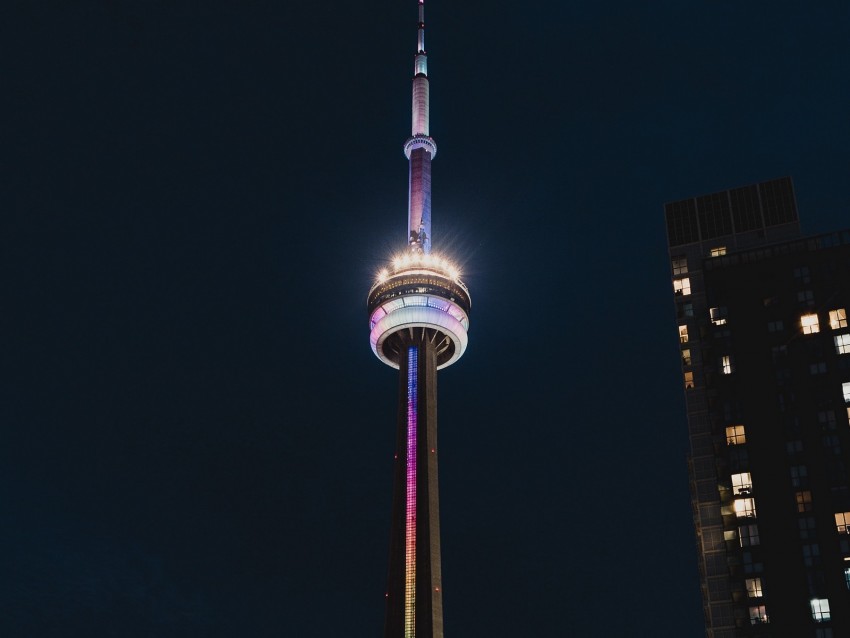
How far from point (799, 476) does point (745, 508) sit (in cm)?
829

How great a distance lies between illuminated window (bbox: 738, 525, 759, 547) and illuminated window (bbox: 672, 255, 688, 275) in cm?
4826

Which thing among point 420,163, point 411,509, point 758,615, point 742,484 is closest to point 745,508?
point 742,484

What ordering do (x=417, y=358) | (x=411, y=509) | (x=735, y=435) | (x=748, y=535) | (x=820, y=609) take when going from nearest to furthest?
1. (x=820, y=609)
2. (x=748, y=535)
3. (x=735, y=435)
4. (x=411, y=509)
5. (x=417, y=358)

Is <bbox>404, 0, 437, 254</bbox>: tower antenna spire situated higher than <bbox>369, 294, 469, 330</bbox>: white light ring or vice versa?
<bbox>404, 0, 437, 254</bbox>: tower antenna spire

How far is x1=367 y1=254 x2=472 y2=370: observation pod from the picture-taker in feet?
553

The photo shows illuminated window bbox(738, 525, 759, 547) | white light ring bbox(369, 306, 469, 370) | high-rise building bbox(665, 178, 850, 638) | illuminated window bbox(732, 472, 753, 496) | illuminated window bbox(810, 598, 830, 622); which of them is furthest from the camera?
white light ring bbox(369, 306, 469, 370)

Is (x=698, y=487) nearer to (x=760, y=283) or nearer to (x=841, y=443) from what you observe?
(x=841, y=443)

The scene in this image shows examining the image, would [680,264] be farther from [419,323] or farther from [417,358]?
[417,358]

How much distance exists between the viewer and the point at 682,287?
520ft

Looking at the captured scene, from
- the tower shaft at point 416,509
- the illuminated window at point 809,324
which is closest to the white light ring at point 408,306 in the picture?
the tower shaft at point 416,509

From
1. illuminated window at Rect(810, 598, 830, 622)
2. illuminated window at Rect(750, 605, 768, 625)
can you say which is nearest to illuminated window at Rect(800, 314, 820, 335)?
illuminated window at Rect(810, 598, 830, 622)

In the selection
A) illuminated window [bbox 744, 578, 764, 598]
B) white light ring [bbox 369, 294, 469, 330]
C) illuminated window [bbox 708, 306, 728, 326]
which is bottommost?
illuminated window [bbox 744, 578, 764, 598]

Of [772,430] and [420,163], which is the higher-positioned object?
[420,163]

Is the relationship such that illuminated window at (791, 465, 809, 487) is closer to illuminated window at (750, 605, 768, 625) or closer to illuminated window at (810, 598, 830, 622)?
illuminated window at (810, 598, 830, 622)
